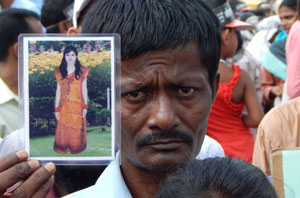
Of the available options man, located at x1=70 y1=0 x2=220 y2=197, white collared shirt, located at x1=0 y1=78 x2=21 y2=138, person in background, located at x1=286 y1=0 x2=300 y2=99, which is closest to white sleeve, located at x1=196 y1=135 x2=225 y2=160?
man, located at x1=70 y1=0 x2=220 y2=197

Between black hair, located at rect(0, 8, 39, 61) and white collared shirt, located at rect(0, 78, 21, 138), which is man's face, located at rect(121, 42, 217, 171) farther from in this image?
black hair, located at rect(0, 8, 39, 61)

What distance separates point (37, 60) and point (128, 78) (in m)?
0.30

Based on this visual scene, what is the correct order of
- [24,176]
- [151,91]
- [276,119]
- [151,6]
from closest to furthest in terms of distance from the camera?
[24,176]
[151,91]
[151,6]
[276,119]

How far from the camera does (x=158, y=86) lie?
1540mm

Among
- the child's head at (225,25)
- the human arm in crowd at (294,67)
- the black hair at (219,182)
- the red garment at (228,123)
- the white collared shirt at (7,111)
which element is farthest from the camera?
the child's head at (225,25)

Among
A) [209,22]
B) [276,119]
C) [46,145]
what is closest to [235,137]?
[276,119]

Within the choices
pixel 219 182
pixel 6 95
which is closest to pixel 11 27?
pixel 6 95

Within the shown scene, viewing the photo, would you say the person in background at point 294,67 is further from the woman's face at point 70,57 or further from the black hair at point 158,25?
the woman's face at point 70,57

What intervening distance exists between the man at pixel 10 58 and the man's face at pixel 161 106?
1.51 m

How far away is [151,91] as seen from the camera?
155 cm

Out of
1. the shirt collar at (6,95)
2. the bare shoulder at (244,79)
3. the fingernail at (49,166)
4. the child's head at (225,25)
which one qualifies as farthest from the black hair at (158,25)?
the child's head at (225,25)

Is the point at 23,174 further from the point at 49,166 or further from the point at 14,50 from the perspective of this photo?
the point at 14,50

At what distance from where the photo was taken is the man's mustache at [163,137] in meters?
1.50

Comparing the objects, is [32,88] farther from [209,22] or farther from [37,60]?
[209,22]
